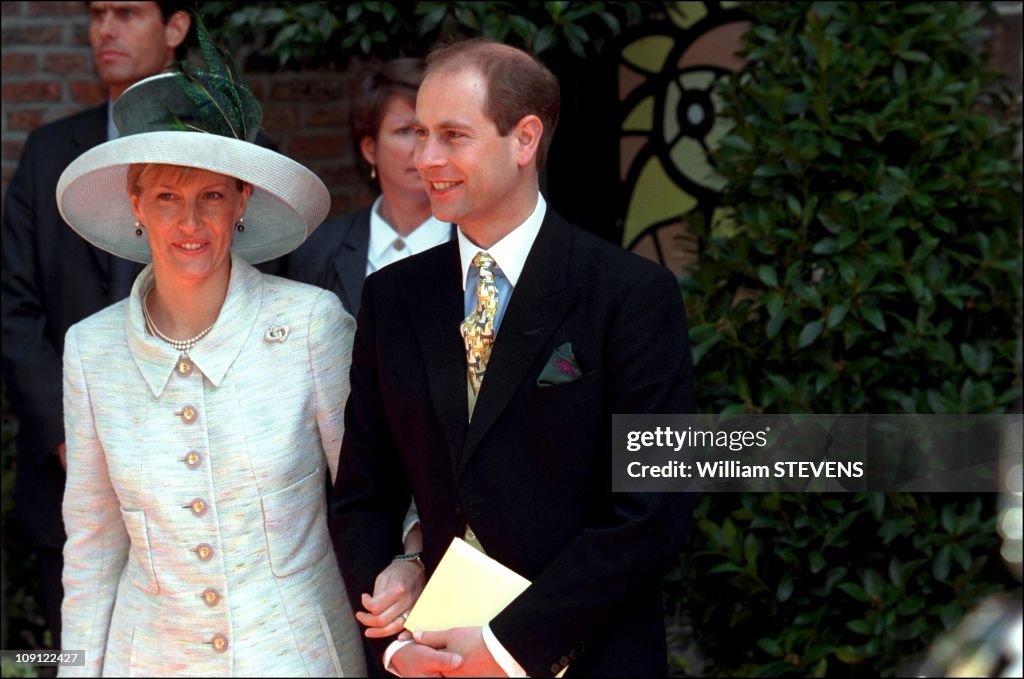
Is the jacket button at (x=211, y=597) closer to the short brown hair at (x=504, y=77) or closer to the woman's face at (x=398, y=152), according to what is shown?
the short brown hair at (x=504, y=77)

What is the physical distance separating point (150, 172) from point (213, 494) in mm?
603

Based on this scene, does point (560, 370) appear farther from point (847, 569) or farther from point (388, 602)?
point (847, 569)

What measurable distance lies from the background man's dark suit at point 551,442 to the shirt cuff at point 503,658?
10 millimetres

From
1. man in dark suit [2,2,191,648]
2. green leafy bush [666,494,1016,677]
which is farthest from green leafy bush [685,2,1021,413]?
man in dark suit [2,2,191,648]

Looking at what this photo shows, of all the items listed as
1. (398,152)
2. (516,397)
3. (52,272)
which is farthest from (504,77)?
(52,272)

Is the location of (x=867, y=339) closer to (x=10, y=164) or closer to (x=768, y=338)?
(x=768, y=338)

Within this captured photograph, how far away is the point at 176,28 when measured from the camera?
413 centimetres

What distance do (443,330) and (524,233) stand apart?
22cm

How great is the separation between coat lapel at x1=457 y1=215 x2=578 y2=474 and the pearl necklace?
1.79 ft

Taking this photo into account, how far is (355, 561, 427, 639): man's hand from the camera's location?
250 centimetres

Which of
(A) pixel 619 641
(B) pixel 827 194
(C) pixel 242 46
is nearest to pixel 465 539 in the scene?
(A) pixel 619 641

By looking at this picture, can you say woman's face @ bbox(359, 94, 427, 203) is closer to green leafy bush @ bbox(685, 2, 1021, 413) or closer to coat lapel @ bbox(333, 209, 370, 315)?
coat lapel @ bbox(333, 209, 370, 315)

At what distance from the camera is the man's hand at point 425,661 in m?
Answer: 2.35

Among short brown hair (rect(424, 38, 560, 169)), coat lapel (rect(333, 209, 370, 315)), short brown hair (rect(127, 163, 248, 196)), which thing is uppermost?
short brown hair (rect(424, 38, 560, 169))
